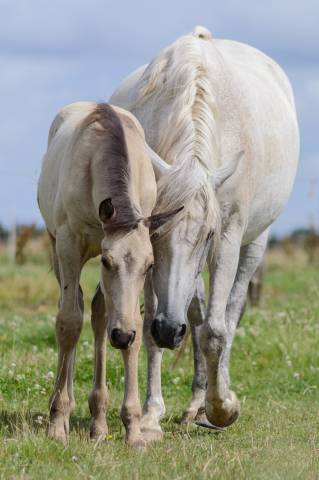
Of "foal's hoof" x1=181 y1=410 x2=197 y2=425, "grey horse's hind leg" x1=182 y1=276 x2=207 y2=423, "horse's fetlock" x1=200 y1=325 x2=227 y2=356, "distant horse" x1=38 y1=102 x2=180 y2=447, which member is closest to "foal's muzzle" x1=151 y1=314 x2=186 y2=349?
"distant horse" x1=38 y1=102 x2=180 y2=447

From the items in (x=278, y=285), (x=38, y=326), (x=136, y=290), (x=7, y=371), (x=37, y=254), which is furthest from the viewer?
(x=37, y=254)

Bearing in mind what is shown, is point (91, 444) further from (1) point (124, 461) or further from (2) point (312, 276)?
(2) point (312, 276)

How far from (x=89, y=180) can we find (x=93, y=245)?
45 centimetres

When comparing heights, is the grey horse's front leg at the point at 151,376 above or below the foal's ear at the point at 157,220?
below

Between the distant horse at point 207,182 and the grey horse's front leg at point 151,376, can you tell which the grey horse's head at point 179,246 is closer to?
the distant horse at point 207,182

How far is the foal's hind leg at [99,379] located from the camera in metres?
6.29

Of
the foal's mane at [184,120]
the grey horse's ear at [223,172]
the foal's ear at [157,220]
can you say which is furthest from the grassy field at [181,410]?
the grey horse's ear at [223,172]

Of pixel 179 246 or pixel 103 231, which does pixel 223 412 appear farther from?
pixel 103 231

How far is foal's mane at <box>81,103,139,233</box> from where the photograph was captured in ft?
17.6

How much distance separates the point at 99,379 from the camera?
6.45 meters

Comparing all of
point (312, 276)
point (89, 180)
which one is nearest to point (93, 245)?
point (89, 180)

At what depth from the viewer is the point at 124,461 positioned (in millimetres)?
5133

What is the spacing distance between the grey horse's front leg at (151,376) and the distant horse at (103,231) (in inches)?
15.8

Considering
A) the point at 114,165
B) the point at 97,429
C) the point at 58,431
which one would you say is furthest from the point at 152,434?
the point at 114,165
